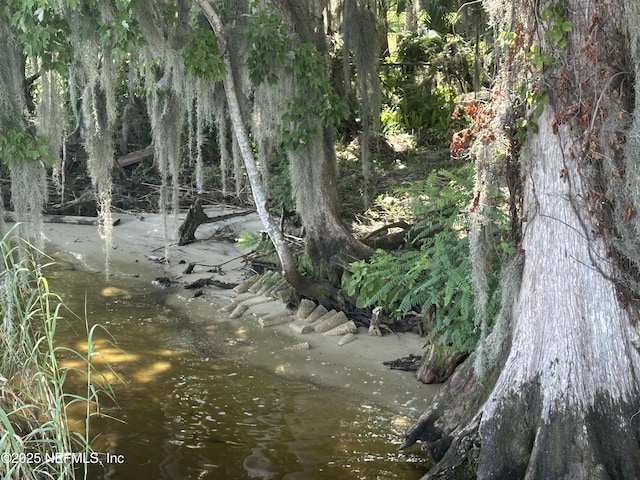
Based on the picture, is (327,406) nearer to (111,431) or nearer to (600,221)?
(111,431)

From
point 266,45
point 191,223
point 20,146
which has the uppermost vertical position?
point 266,45

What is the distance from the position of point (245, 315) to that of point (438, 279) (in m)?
2.67

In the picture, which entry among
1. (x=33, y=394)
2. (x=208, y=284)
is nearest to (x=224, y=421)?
(x=33, y=394)

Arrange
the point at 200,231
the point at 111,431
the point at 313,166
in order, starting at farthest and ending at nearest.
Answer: the point at 200,231
the point at 313,166
the point at 111,431

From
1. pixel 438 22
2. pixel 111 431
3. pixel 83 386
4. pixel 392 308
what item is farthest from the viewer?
pixel 438 22

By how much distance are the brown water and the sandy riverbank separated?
0.21m

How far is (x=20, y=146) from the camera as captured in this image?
5.62m

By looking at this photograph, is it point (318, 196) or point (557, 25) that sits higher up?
point (557, 25)

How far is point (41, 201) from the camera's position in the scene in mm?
6074

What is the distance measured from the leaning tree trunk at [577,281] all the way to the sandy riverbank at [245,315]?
141 cm

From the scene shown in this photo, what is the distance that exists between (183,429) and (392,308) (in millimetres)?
2461

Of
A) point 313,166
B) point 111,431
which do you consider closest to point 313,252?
point 313,166

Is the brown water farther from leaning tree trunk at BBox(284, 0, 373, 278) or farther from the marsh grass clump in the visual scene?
leaning tree trunk at BBox(284, 0, 373, 278)

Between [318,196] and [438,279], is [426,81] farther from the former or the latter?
[438,279]
